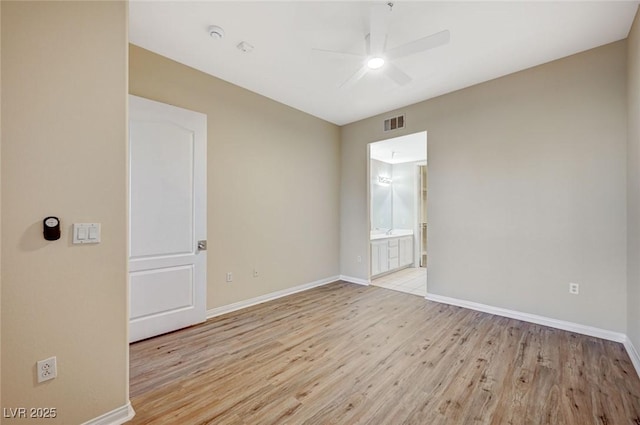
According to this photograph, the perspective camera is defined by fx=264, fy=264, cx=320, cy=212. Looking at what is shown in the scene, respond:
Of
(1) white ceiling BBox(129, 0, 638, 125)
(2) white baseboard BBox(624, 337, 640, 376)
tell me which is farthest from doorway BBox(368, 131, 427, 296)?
(2) white baseboard BBox(624, 337, 640, 376)

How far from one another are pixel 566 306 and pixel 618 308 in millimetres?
385

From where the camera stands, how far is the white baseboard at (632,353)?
83.6 inches

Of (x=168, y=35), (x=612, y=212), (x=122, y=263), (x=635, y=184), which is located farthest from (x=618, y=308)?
(x=168, y=35)

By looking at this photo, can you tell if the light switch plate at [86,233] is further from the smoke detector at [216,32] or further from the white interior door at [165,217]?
the smoke detector at [216,32]

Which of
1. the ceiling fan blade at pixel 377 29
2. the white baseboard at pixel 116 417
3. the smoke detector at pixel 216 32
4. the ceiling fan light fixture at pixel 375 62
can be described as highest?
the smoke detector at pixel 216 32

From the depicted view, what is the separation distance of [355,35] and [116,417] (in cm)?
346

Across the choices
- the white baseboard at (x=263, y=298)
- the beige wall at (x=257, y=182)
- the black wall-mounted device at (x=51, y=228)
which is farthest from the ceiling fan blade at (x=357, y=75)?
the white baseboard at (x=263, y=298)

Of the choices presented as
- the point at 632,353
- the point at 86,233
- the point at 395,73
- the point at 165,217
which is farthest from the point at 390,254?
the point at 86,233

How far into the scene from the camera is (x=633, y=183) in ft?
7.64

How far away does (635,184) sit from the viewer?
7.41 ft

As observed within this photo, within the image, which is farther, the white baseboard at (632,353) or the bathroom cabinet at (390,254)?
the bathroom cabinet at (390,254)

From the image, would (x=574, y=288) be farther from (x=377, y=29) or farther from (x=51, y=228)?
(x=51, y=228)

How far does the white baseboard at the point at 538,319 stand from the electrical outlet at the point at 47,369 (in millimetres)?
3974

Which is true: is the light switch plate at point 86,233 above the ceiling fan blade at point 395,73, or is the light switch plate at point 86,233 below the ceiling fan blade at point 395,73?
below
